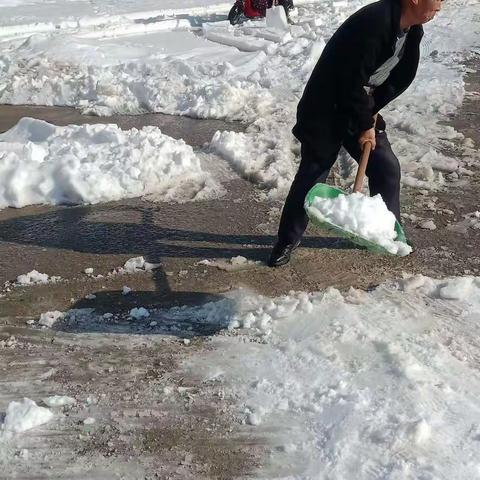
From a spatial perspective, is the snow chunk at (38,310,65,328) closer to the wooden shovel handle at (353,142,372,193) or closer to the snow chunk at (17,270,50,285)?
the snow chunk at (17,270,50,285)

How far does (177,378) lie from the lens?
3252mm

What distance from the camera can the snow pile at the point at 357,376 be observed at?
106 inches

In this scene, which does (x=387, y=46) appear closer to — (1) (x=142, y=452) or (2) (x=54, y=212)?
(1) (x=142, y=452)

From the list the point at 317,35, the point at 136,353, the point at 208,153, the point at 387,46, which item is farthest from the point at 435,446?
the point at 317,35

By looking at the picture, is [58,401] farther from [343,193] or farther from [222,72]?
[222,72]

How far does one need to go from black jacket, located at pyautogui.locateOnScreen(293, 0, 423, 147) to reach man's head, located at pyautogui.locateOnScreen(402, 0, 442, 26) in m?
0.05

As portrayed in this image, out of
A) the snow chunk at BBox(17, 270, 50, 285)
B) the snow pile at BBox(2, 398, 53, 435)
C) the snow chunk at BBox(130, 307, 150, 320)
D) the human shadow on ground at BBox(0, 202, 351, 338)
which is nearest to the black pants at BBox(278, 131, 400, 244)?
the human shadow on ground at BBox(0, 202, 351, 338)

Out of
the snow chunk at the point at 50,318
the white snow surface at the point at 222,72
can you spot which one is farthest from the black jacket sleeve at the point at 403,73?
the snow chunk at the point at 50,318

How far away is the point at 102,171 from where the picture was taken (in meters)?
5.32

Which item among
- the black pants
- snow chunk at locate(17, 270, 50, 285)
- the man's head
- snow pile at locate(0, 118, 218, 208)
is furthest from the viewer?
snow pile at locate(0, 118, 218, 208)

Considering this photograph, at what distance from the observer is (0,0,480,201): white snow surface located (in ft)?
19.6

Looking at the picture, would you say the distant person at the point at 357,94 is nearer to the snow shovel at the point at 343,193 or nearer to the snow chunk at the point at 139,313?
the snow shovel at the point at 343,193

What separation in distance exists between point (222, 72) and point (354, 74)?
201 inches

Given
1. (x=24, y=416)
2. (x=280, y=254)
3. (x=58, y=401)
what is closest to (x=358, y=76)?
(x=280, y=254)
